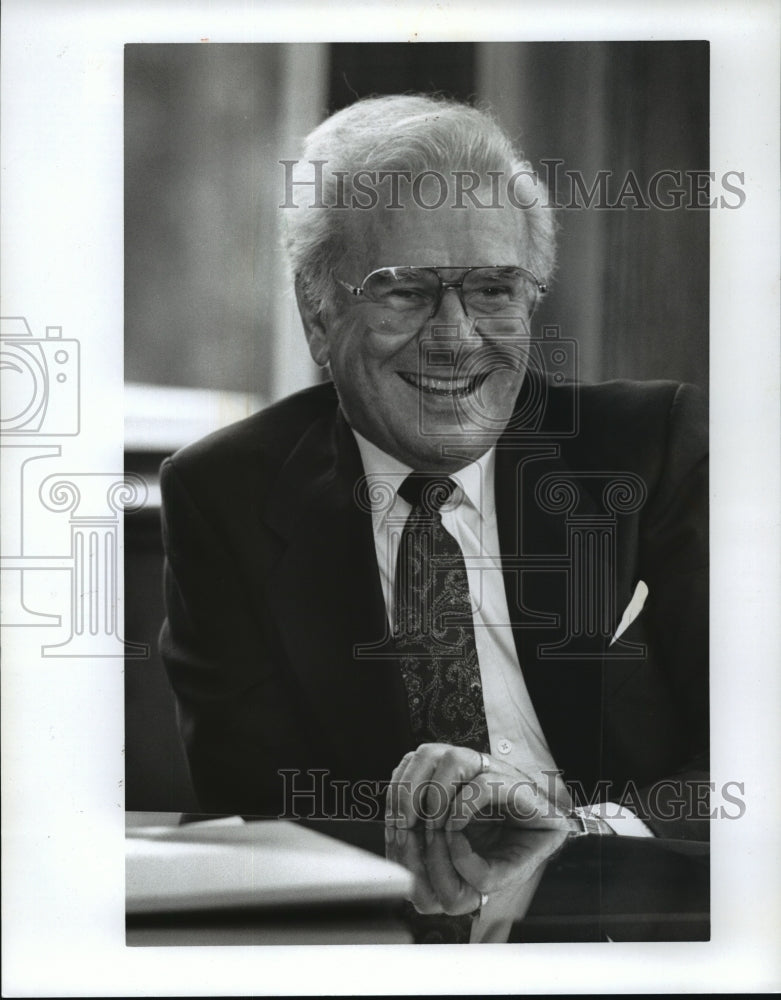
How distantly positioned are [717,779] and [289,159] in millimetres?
1398

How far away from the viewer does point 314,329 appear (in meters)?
1.85

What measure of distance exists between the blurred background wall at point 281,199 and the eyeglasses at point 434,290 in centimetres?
8

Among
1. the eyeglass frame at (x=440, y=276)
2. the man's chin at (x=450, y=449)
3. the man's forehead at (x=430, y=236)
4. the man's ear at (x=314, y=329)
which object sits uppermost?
the man's forehead at (x=430, y=236)

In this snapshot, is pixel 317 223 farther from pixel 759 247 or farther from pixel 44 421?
pixel 759 247

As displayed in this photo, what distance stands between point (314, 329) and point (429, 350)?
0.70 ft

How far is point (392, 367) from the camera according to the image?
1846 mm

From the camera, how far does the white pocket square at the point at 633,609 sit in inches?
73.7

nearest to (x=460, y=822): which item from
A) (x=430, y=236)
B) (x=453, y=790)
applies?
(x=453, y=790)

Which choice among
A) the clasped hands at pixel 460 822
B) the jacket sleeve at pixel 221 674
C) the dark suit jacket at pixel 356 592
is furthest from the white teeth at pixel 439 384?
the clasped hands at pixel 460 822

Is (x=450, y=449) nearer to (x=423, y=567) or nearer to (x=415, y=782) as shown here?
(x=423, y=567)

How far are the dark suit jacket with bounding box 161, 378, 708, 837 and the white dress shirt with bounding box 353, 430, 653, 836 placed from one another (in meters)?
0.02

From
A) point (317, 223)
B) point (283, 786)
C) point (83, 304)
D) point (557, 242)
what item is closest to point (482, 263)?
point (557, 242)

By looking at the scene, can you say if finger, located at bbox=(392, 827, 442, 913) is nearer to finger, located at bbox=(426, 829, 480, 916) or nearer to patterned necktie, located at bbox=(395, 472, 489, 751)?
finger, located at bbox=(426, 829, 480, 916)

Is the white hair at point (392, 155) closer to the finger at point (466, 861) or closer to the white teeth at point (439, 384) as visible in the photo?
the white teeth at point (439, 384)
